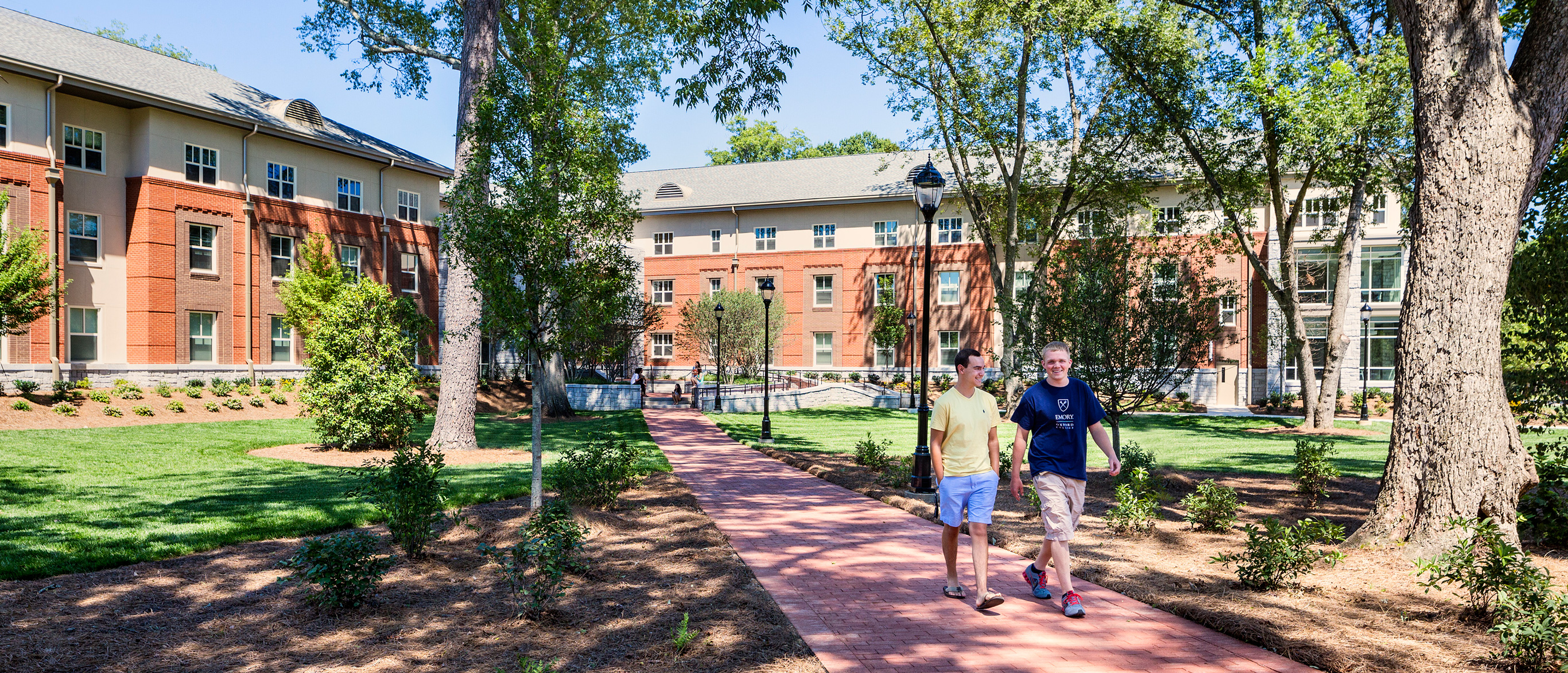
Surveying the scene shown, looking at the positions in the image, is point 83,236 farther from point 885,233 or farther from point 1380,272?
point 1380,272

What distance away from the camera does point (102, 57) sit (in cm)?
2625

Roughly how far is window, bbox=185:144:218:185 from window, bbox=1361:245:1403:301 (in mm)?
45830

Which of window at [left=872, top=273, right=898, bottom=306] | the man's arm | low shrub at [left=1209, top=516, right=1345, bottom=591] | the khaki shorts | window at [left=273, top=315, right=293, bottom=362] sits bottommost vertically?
low shrub at [left=1209, top=516, right=1345, bottom=591]

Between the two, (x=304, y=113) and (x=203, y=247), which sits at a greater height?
(x=304, y=113)

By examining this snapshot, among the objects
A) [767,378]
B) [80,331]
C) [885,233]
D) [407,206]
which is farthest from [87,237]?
[885,233]

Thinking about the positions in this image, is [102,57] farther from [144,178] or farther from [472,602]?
[472,602]

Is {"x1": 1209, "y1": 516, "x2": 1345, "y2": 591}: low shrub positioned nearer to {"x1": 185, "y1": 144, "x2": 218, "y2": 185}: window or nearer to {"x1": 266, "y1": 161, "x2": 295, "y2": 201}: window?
{"x1": 185, "y1": 144, "x2": 218, "y2": 185}: window

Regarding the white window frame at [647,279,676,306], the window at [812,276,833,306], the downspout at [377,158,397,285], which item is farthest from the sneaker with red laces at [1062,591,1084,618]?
the white window frame at [647,279,676,306]

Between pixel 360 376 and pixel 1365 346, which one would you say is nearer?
pixel 360 376

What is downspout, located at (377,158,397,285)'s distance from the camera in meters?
34.2

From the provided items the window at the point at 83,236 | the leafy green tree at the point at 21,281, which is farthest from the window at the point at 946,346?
the leafy green tree at the point at 21,281

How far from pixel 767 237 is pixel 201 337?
27142mm

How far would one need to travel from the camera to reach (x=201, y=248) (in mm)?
27641

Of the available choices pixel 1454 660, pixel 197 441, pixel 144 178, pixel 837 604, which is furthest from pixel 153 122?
pixel 1454 660
